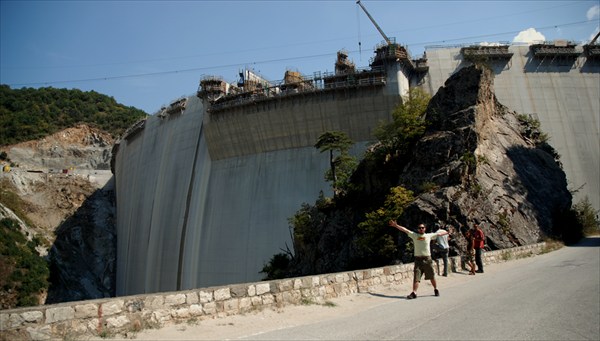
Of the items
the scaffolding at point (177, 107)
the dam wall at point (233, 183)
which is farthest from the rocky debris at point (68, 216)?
the scaffolding at point (177, 107)

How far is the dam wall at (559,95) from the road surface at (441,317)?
3482 cm

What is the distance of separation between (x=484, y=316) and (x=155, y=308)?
5.70m

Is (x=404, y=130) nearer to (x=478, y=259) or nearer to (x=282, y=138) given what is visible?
(x=478, y=259)

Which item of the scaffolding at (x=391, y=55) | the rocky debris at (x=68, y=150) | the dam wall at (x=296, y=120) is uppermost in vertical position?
the rocky debris at (x=68, y=150)

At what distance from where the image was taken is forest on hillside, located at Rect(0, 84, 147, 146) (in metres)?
80.9

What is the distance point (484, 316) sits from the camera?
7125 mm

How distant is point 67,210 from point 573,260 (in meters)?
66.0

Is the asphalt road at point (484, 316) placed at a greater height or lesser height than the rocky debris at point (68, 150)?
lesser

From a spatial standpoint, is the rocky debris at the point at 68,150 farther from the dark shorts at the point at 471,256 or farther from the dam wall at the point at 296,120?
the dark shorts at the point at 471,256

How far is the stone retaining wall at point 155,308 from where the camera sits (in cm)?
519

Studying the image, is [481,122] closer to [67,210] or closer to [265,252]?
[265,252]

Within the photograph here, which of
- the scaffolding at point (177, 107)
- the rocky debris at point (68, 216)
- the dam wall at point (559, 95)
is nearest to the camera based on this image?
the dam wall at point (559, 95)

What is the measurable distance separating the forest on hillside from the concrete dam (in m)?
51.0

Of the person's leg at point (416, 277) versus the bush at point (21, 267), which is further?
the bush at point (21, 267)
